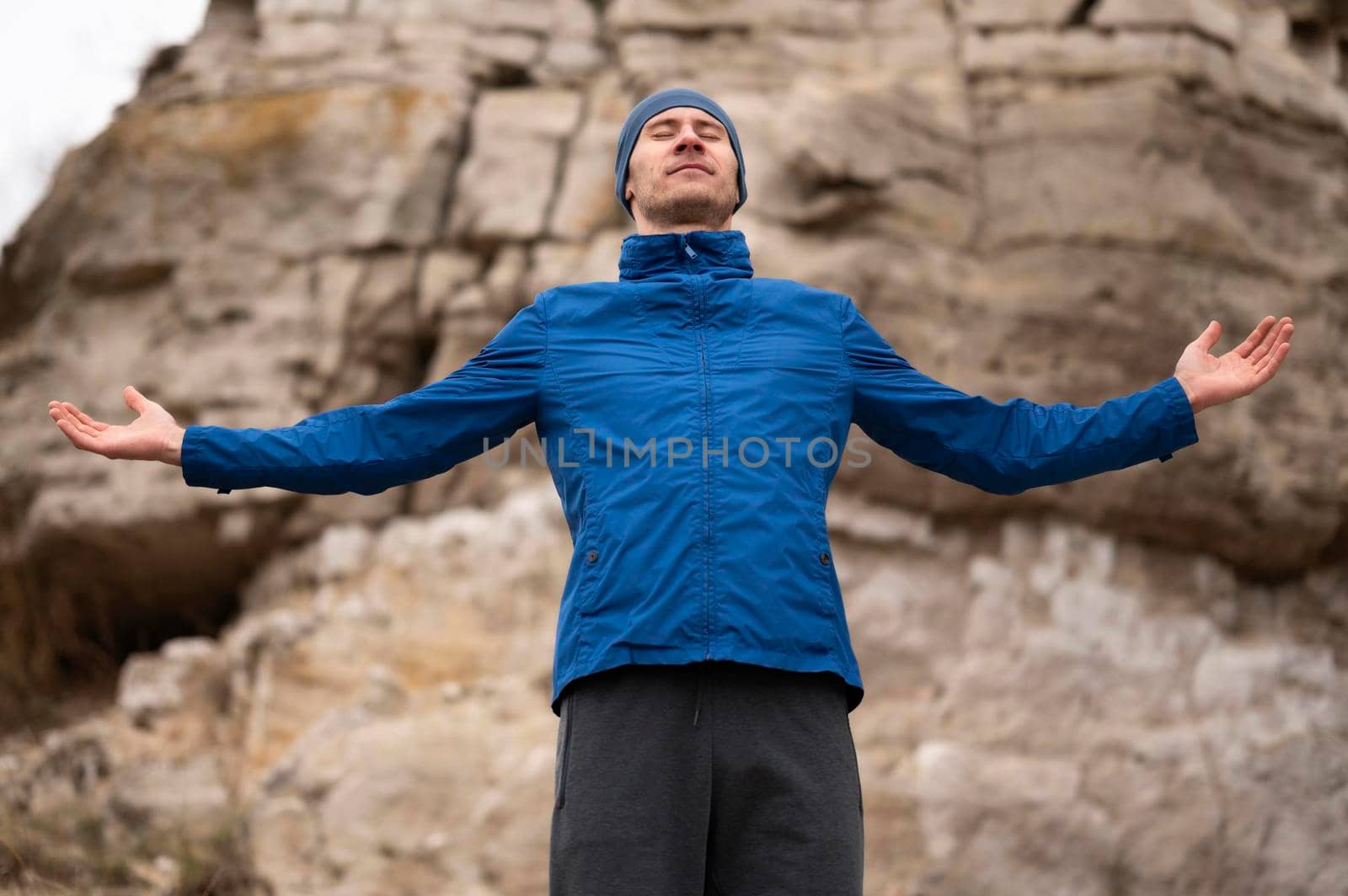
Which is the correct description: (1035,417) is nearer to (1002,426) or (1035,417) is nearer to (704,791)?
(1002,426)

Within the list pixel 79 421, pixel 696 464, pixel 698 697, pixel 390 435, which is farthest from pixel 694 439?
pixel 79 421

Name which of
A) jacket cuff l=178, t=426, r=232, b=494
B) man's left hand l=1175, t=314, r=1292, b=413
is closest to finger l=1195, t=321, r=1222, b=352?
man's left hand l=1175, t=314, r=1292, b=413

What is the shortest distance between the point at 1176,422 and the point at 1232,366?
155 millimetres

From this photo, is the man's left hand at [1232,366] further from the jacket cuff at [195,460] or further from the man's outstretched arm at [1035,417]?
the jacket cuff at [195,460]

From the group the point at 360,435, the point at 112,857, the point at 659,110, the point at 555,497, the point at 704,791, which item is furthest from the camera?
the point at 555,497

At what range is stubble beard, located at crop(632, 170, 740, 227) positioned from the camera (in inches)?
96.7

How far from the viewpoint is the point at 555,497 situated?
5070mm

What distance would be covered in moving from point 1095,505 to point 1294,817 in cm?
113

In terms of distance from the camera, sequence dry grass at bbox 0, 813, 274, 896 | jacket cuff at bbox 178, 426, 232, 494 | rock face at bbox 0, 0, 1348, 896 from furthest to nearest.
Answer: rock face at bbox 0, 0, 1348, 896 < dry grass at bbox 0, 813, 274, 896 < jacket cuff at bbox 178, 426, 232, 494

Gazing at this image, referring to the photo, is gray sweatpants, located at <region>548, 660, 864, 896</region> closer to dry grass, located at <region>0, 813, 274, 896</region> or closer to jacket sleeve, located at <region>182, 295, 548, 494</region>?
jacket sleeve, located at <region>182, 295, 548, 494</region>

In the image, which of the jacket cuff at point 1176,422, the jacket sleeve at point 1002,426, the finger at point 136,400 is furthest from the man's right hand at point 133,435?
the jacket cuff at point 1176,422

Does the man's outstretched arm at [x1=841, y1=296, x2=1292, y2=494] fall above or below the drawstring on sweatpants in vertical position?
above

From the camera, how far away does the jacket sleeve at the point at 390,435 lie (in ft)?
7.43

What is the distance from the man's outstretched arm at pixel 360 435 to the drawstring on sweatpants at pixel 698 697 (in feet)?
1.70
